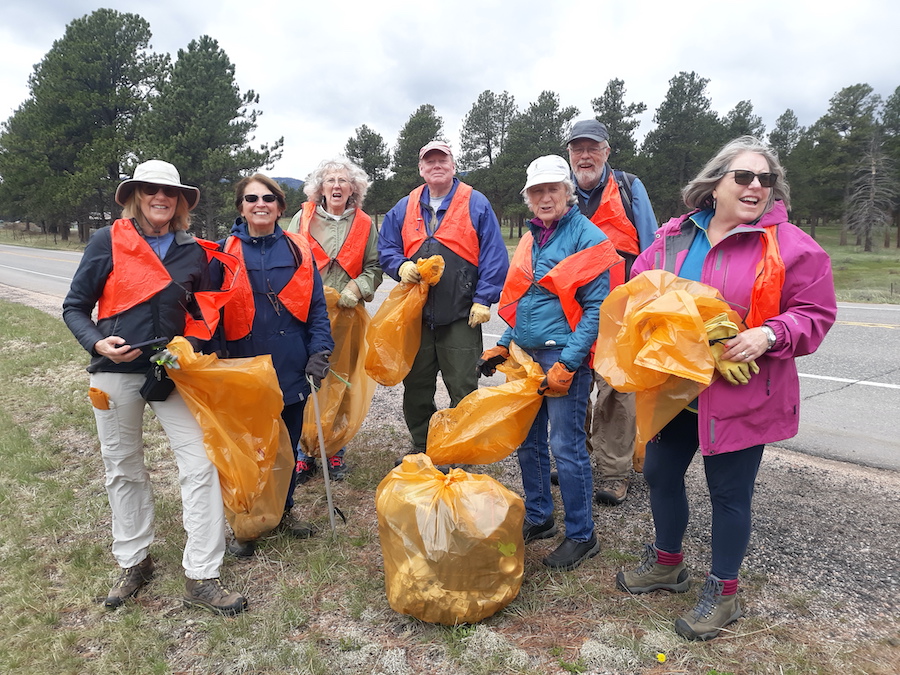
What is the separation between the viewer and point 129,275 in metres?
2.36

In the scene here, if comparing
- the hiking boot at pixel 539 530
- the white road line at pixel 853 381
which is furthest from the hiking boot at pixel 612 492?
the white road line at pixel 853 381

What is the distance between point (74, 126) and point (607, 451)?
127 ft

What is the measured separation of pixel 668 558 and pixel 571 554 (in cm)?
43

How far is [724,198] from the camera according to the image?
2047 mm

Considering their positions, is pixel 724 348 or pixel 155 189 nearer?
pixel 724 348

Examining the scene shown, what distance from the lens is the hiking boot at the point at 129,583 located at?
8.15 ft

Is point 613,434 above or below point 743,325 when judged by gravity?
below

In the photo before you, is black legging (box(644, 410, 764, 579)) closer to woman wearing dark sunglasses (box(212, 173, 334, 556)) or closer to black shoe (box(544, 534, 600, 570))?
black shoe (box(544, 534, 600, 570))

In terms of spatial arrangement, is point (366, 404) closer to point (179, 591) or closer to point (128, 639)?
point (179, 591)

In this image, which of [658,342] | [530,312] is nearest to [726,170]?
[658,342]

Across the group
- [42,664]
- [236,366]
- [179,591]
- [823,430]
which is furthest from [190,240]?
[823,430]

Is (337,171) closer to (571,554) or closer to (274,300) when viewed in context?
(274,300)

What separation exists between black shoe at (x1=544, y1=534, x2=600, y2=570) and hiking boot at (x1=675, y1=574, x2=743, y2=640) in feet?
1.80

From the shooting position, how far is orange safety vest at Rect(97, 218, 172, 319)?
2361 millimetres
